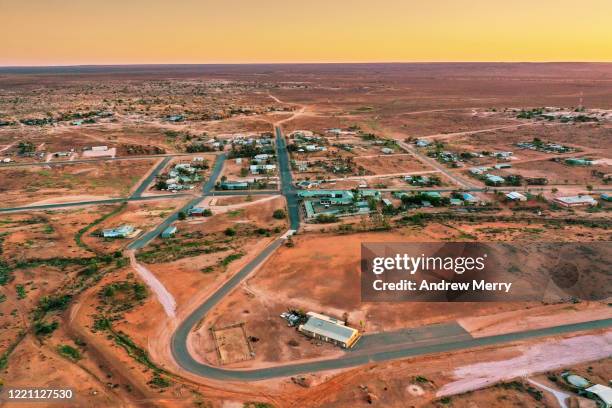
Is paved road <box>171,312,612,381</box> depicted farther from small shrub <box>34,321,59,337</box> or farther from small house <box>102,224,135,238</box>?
small house <box>102,224,135,238</box>

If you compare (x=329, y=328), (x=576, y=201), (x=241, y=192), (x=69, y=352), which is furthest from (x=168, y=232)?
(x=576, y=201)

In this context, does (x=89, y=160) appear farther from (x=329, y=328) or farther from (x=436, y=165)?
(x=329, y=328)

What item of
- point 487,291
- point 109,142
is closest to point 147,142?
point 109,142

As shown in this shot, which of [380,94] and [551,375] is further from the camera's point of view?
[380,94]

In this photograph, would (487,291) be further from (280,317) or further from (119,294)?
(119,294)

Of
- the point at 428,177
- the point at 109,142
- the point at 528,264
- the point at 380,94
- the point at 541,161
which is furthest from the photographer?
the point at 380,94

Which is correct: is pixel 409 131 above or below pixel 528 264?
above

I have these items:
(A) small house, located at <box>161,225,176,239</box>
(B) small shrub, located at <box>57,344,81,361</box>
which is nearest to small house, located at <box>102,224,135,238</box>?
(A) small house, located at <box>161,225,176,239</box>
